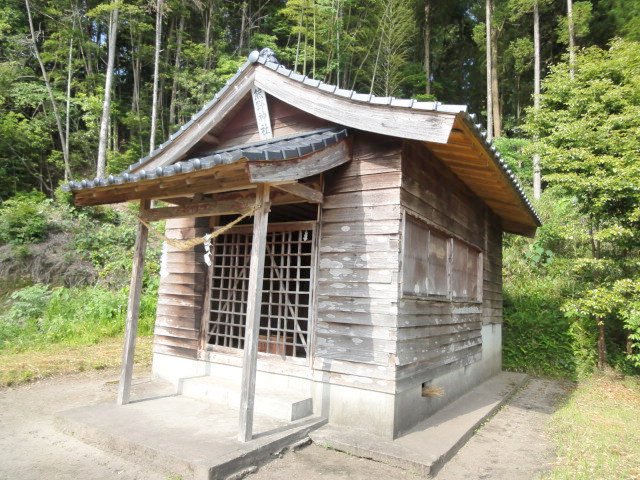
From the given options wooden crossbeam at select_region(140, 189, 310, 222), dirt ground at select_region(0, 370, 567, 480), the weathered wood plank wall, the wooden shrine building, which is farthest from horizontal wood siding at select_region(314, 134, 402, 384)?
the weathered wood plank wall

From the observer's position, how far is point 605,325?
10.3 metres

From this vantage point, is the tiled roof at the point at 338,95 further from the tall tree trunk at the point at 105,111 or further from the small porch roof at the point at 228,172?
the tall tree trunk at the point at 105,111

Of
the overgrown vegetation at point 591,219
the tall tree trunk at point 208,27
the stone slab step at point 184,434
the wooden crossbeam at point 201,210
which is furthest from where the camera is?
the tall tree trunk at point 208,27

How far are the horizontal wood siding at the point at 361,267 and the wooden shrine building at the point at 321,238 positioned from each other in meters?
0.02

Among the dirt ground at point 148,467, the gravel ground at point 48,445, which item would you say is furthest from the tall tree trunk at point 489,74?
the gravel ground at point 48,445

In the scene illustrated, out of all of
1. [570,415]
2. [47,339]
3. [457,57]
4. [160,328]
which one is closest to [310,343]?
[160,328]

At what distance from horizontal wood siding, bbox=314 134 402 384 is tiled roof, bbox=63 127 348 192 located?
59 cm

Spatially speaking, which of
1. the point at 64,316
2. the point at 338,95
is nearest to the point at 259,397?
the point at 338,95

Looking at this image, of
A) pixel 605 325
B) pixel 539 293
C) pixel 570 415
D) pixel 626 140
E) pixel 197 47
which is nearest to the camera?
pixel 570 415

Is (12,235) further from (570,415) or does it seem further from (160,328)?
(570,415)

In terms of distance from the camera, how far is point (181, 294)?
6543 mm

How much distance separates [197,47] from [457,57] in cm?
1696

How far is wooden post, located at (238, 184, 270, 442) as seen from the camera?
4.07 metres

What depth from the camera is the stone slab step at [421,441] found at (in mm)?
4082
